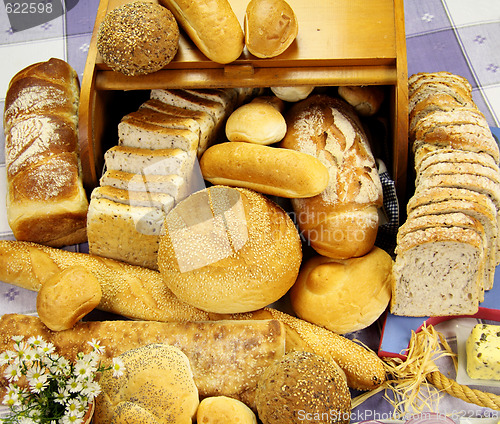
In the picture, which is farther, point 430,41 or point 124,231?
point 430,41

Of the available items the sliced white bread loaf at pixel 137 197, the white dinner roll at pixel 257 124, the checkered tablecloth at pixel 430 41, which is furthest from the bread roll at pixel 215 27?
the checkered tablecloth at pixel 430 41

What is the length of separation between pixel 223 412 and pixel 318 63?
1.14 meters

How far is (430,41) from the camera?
8.07 ft

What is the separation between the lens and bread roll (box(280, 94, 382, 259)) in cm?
179

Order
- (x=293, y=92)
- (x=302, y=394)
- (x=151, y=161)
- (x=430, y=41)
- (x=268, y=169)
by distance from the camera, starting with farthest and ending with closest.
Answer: (x=430, y=41), (x=293, y=92), (x=151, y=161), (x=268, y=169), (x=302, y=394)

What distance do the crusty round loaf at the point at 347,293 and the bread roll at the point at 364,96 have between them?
2.03 feet

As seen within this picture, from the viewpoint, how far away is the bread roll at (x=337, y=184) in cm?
179

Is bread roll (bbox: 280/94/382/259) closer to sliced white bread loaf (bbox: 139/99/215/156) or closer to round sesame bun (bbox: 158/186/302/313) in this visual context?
round sesame bun (bbox: 158/186/302/313)

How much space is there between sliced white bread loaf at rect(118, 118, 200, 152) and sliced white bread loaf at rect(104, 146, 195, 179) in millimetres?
21

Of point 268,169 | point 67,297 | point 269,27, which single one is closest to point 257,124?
point 268,169

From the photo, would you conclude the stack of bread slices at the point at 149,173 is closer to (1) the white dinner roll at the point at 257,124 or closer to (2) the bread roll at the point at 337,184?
(1) the white dinner roll at the point at 257,124

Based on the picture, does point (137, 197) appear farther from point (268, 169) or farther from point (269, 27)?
point (269, 27)

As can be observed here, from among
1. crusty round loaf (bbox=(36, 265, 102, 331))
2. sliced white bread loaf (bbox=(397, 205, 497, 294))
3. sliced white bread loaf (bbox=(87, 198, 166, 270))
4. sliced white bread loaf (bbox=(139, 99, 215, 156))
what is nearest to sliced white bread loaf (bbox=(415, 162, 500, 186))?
sliced white bread loaf (bbox=(397, 205, 497, 294))

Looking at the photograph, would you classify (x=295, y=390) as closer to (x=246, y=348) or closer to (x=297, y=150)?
(x=246, y=348)
